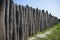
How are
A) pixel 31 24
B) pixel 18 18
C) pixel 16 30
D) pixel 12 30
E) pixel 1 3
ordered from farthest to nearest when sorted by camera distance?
1. pixel 31 24
2. pixel 18 18
3. pixel 16 30
4. pixel 12 30
5. pixel 1 3

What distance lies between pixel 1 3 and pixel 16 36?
1.97m

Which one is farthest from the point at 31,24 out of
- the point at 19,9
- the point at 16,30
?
the point at 16,30

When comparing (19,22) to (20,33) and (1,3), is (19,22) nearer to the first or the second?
(20,33)

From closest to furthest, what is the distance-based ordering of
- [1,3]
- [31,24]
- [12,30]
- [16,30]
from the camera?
1. [1,3]
2. [12,30]
3. [16,30]
4. [31,24]

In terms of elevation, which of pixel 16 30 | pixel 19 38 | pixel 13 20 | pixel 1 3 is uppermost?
pixel 1 3

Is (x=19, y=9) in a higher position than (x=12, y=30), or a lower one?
higher

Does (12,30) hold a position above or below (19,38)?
above

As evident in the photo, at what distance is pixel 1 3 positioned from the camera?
358cm

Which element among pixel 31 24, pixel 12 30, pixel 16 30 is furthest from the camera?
pixel 31 24

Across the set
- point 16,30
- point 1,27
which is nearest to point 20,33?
point 16,30

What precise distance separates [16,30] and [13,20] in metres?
0.40

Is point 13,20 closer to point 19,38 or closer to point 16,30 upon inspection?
point 16,30

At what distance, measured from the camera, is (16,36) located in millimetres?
5277

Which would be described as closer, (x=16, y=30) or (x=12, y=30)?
(x=12, y=30)
